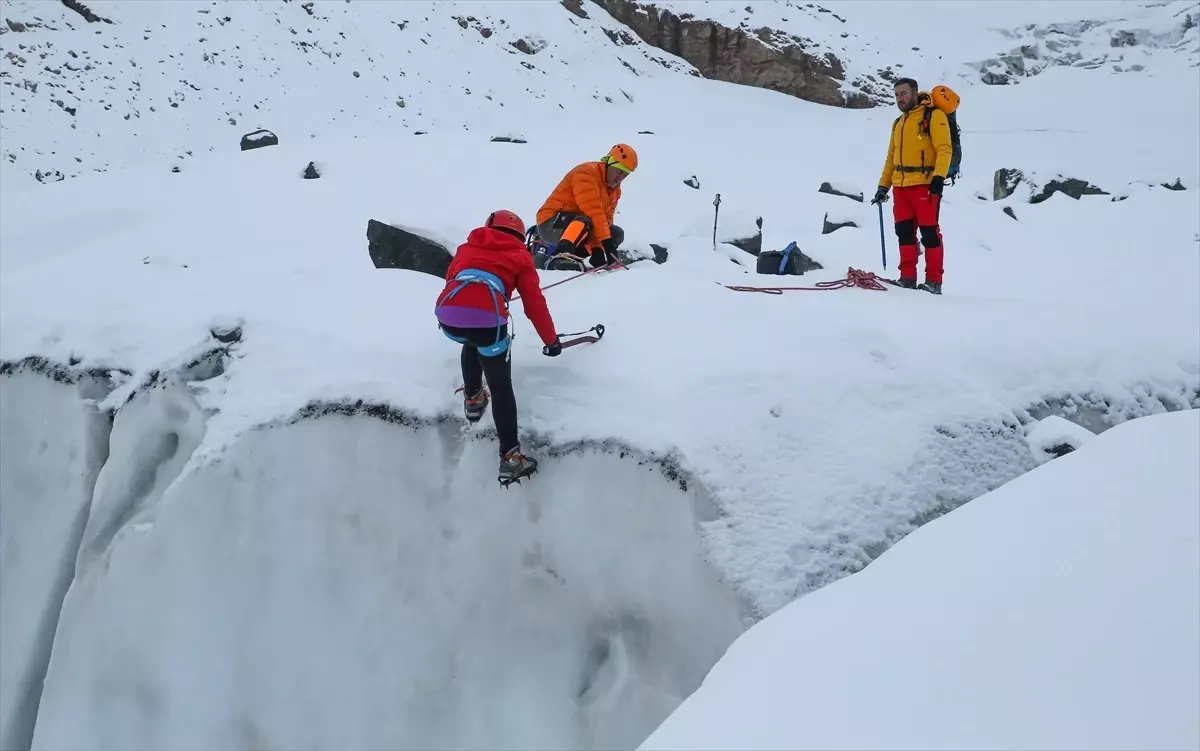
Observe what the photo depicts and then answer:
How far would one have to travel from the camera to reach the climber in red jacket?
10.1 feet

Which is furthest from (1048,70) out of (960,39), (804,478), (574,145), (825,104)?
(804,478)

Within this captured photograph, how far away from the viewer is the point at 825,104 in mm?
24062

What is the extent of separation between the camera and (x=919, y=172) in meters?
4.88

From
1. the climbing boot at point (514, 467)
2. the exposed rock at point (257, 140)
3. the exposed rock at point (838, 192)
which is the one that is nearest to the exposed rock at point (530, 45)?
the exposed rock at point (257, 140)

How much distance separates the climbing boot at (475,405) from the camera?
3.29 meters

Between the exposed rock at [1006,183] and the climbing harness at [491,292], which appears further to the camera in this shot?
the exposed rock at [1006,183]

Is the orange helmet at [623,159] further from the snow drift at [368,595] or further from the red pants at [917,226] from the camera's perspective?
the snow drift at [368,595]

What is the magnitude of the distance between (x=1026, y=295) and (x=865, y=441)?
427cm

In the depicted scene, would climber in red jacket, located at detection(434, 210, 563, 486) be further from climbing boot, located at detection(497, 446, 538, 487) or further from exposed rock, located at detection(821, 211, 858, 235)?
exposed rock, located at detection(821, 211, 858, 235)

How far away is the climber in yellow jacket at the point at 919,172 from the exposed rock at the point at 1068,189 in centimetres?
815

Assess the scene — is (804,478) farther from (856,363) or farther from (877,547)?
(856,363)

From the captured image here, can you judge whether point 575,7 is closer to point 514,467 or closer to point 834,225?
point 834,225

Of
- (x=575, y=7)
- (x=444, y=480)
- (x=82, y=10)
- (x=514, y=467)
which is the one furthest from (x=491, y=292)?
(x=575, y=7)

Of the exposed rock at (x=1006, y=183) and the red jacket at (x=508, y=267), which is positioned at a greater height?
the red jacket at (x=508, y=267)
